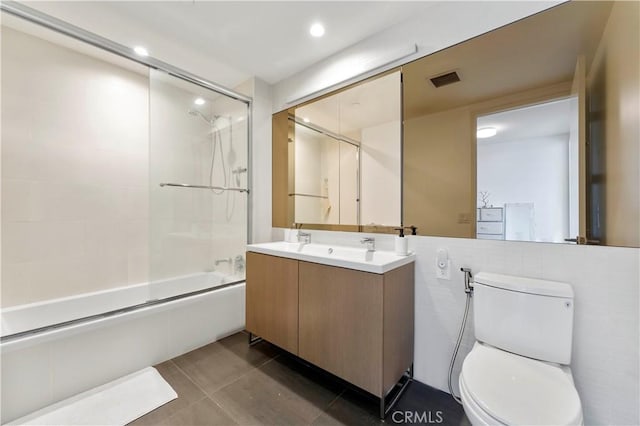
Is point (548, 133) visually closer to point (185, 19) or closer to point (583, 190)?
point (583, 190)

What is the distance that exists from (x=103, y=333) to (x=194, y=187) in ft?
4.42

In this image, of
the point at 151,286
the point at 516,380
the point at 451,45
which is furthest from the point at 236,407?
the point at 451,45

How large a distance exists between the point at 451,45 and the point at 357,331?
185 cm

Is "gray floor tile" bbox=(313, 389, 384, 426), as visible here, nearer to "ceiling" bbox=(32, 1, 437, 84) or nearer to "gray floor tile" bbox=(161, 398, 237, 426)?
"gray floor tile" bbox=(161, 398, 237, 426)

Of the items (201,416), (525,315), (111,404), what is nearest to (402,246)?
(525,315)

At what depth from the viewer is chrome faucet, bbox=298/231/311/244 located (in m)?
2.38

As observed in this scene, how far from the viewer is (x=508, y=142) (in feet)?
4.89

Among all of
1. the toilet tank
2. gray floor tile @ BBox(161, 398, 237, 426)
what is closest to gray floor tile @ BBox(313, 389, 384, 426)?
gray floor tile @ BBox(161, 398, 237, 426)

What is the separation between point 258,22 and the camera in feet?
6.15

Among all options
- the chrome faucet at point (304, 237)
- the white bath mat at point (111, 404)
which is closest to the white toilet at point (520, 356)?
the chrome faucet at point (304, 237)

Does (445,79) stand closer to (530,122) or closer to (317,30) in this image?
(530,122)

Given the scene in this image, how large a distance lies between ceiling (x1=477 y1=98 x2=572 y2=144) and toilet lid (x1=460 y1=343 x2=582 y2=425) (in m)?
1.17

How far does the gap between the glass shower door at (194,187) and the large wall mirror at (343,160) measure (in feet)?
1.52

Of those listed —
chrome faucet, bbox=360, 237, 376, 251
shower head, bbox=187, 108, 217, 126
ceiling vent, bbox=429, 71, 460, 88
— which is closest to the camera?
ceiling vent, bbox=429, 71, 460, 88
